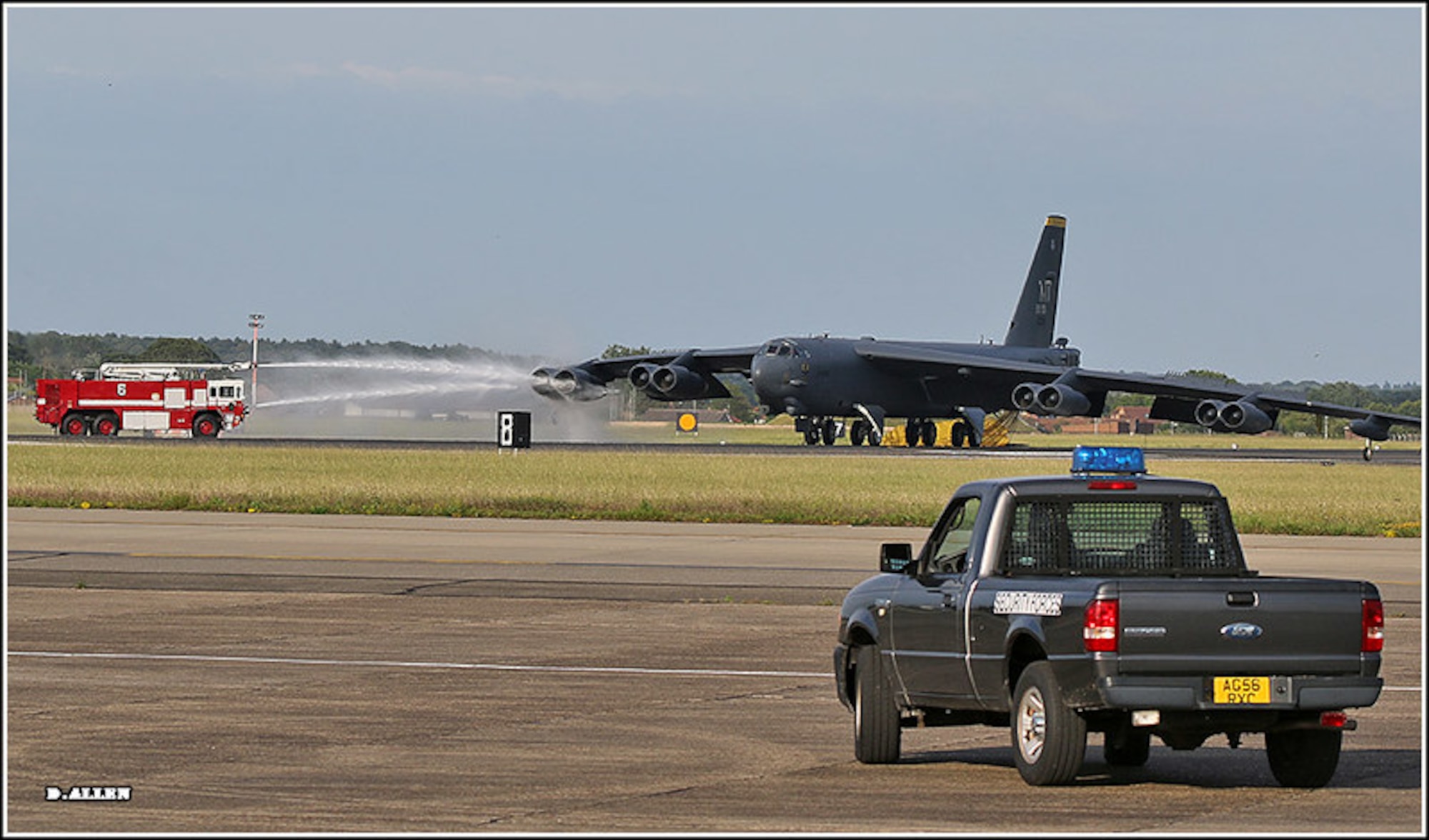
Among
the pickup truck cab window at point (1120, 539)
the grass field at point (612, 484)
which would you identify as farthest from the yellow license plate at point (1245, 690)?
the grass field at point (612, 484)

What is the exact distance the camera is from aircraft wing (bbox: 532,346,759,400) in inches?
3127

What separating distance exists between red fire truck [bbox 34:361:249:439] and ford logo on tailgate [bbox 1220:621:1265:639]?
7797cm

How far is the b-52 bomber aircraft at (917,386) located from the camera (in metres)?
73.8

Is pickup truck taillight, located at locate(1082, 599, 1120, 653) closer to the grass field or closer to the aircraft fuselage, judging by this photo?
the grass field

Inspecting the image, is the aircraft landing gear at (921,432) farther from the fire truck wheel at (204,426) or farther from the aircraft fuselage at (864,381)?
the fire truck wheel at (204,426)

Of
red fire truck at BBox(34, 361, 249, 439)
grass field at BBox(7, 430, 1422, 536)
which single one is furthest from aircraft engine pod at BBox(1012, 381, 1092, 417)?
red fire truck at BBox(34, 361, 249, 439)

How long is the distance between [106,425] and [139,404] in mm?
2325

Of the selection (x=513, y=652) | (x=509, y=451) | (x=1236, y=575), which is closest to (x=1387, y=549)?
(x=513, y=652)

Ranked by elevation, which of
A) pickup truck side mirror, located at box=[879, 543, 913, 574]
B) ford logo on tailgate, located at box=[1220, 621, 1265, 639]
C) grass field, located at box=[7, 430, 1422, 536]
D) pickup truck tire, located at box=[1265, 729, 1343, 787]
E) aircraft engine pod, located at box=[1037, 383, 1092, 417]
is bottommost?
pickup truck tire, located at box=[1265, 729, 1343, 787]

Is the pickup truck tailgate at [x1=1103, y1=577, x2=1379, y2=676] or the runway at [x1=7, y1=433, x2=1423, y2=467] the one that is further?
the runway at [x1=7, y1=433, x2=1423, y2=467]

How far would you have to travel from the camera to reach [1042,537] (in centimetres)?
1151

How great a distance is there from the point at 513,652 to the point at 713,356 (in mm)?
64793

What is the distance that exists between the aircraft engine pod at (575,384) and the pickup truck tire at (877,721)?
6886cm

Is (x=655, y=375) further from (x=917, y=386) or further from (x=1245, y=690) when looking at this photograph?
(x=1245, y=690)
